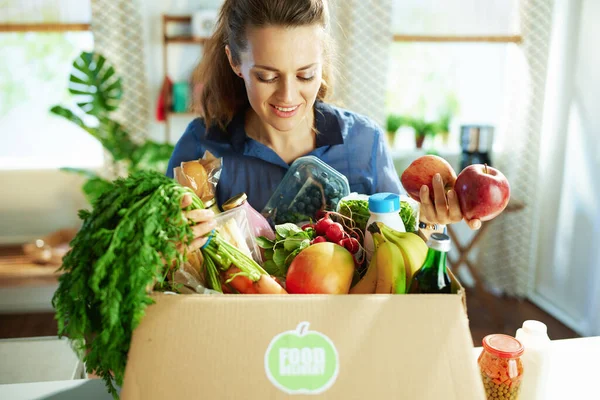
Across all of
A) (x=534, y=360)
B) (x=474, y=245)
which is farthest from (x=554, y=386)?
(x=474, y=245)

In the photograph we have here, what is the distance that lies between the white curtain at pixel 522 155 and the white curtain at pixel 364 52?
939 millimetres

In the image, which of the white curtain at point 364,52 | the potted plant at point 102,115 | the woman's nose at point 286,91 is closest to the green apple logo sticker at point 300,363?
the woman's nose at point 286,91

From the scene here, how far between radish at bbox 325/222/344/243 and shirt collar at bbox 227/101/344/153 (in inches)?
23.4

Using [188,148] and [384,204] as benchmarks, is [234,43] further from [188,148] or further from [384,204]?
[384,204]

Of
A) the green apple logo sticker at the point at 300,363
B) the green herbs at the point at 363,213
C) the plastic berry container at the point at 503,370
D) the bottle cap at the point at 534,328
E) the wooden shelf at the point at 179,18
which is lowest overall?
the plastic berry container at the point at 503,370

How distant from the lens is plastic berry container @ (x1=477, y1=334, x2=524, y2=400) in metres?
0.81

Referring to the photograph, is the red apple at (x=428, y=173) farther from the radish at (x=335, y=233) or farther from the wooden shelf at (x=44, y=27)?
the wooden shelf at (x=44, y=27)

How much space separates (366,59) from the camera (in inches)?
134

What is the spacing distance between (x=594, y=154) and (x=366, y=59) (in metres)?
1.50

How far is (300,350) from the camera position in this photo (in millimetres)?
690

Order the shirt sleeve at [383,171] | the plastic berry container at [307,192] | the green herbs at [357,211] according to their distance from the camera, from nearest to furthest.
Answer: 1. the green herbs at [357,211]
2. the plastic berry container at [307,192]
3. the shirt sleeve at [383,171]

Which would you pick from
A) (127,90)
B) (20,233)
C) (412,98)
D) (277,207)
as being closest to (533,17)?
(412,98)

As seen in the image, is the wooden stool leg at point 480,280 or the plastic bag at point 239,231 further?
the wooden stool leg at point 480,280

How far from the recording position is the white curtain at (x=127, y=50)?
318cm
